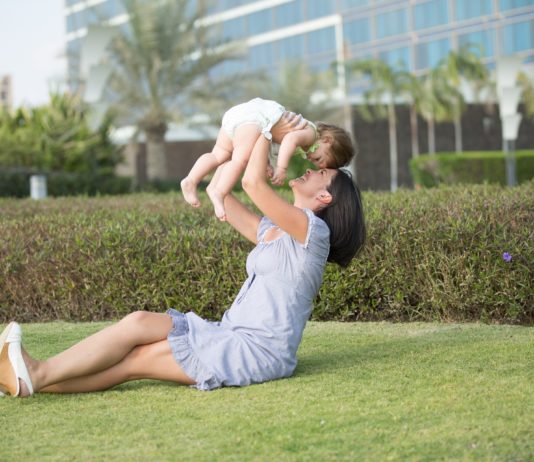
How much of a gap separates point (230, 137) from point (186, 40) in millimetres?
25578

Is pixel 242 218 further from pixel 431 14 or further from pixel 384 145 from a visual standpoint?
pixel 431 14

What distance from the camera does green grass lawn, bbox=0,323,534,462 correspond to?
337 centimetres

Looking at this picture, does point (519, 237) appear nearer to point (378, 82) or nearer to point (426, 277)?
point (426, 277)

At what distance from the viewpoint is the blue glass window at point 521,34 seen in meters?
46.5

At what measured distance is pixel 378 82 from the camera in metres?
38.8

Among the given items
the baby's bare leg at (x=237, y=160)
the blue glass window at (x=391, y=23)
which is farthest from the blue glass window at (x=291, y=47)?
the baby's bare leg at (x=237, y=160)

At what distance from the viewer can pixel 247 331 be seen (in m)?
4.35

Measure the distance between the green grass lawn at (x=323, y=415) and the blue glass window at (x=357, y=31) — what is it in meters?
47.6

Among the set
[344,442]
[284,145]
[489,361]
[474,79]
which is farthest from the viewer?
[474,79]

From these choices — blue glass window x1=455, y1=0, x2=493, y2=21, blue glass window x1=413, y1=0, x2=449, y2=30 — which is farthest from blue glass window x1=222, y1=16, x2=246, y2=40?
blue glass window x1=455, y1=0, x2=493, y2=21

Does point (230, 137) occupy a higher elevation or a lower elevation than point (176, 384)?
higher

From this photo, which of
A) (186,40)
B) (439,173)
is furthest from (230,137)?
(186,40)

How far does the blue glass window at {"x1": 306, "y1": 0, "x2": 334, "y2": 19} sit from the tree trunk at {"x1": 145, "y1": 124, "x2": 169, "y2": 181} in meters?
24.9

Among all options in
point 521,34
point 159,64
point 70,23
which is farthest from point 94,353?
point 70,23
